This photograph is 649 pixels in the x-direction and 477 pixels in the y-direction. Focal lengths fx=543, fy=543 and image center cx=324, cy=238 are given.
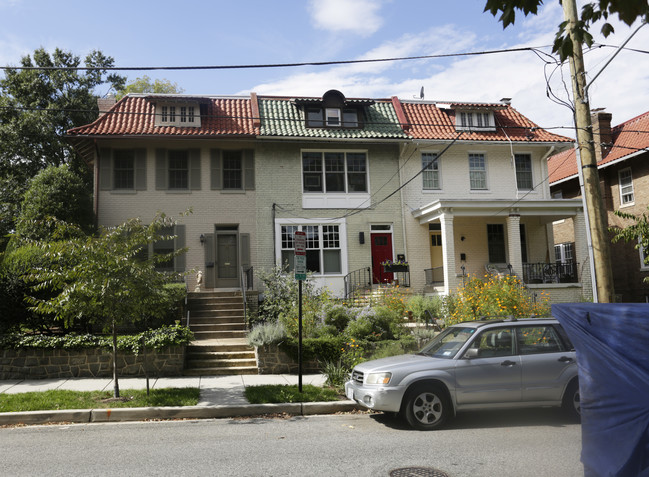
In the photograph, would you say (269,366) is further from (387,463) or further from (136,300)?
(387,463)

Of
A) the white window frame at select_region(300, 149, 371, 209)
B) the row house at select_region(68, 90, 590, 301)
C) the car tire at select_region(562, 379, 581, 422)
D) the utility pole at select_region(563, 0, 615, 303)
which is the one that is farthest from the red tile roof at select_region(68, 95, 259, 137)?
the car tire at select_region(562, 379, 581, 422)

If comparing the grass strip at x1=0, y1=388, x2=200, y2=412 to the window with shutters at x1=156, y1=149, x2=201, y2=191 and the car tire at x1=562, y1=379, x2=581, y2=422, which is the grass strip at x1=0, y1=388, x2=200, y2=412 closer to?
the car tire at x1=562, y1=379, x2=581, y2=422

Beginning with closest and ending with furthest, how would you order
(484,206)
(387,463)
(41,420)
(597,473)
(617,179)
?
(597,473) → (387,463) → (41,420) → (484,206) → (617,179)

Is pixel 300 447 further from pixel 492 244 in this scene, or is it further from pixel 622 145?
pixel 622 145

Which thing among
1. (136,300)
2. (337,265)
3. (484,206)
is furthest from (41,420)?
(484,206)

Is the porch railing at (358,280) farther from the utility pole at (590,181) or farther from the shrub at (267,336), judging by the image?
the utility pole at (590,181)

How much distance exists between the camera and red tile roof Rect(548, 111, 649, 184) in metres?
22.6

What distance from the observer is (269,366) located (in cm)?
1268

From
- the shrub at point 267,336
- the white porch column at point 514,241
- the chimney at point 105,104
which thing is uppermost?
the chimney at point 105,104

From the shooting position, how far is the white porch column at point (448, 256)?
1875 centimetres

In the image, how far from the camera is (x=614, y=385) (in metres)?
4.12

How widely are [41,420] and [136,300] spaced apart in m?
2.42

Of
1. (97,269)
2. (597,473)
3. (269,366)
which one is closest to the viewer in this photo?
(597,473)

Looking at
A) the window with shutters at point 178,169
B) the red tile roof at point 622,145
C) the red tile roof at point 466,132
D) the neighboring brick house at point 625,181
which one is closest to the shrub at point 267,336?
the window with shutters at point 178,169
